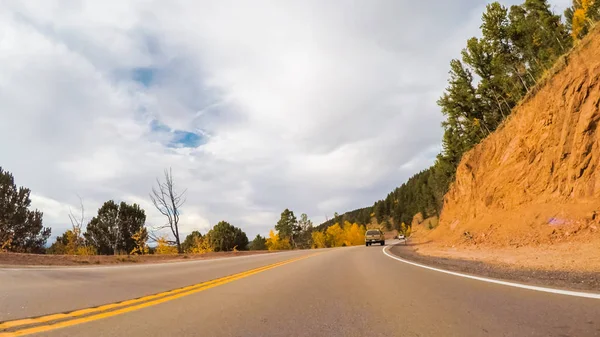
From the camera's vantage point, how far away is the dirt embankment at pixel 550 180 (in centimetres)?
1359

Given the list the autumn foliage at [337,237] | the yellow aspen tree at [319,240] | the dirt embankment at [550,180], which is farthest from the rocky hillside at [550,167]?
the autumn foliage at [337,237]

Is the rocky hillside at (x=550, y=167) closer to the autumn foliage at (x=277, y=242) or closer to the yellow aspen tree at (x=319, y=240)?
the autumn foliage at (x=277, y=242)

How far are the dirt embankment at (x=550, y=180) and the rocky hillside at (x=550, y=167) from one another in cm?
4

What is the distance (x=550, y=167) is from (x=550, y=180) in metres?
0.69

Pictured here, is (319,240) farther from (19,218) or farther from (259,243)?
(19,218)

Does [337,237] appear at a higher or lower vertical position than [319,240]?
higher

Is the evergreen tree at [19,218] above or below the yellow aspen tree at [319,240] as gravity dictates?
above

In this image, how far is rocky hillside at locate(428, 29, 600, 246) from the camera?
1505 centimetres

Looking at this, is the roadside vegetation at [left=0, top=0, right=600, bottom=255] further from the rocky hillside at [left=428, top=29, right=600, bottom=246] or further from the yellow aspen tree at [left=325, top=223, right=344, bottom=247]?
the yellow aspen tree at [left=325, top=223, right=344, bottom=247]

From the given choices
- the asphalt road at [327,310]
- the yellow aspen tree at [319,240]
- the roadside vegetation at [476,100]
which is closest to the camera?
the asphalt road at [327,310]

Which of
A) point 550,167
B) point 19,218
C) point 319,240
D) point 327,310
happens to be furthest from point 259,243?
point 327,310

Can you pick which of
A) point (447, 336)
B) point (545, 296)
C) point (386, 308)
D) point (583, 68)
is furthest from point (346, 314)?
point (583, 68)

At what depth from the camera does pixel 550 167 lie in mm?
18125

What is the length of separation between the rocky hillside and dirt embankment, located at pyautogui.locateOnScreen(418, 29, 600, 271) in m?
0.04
